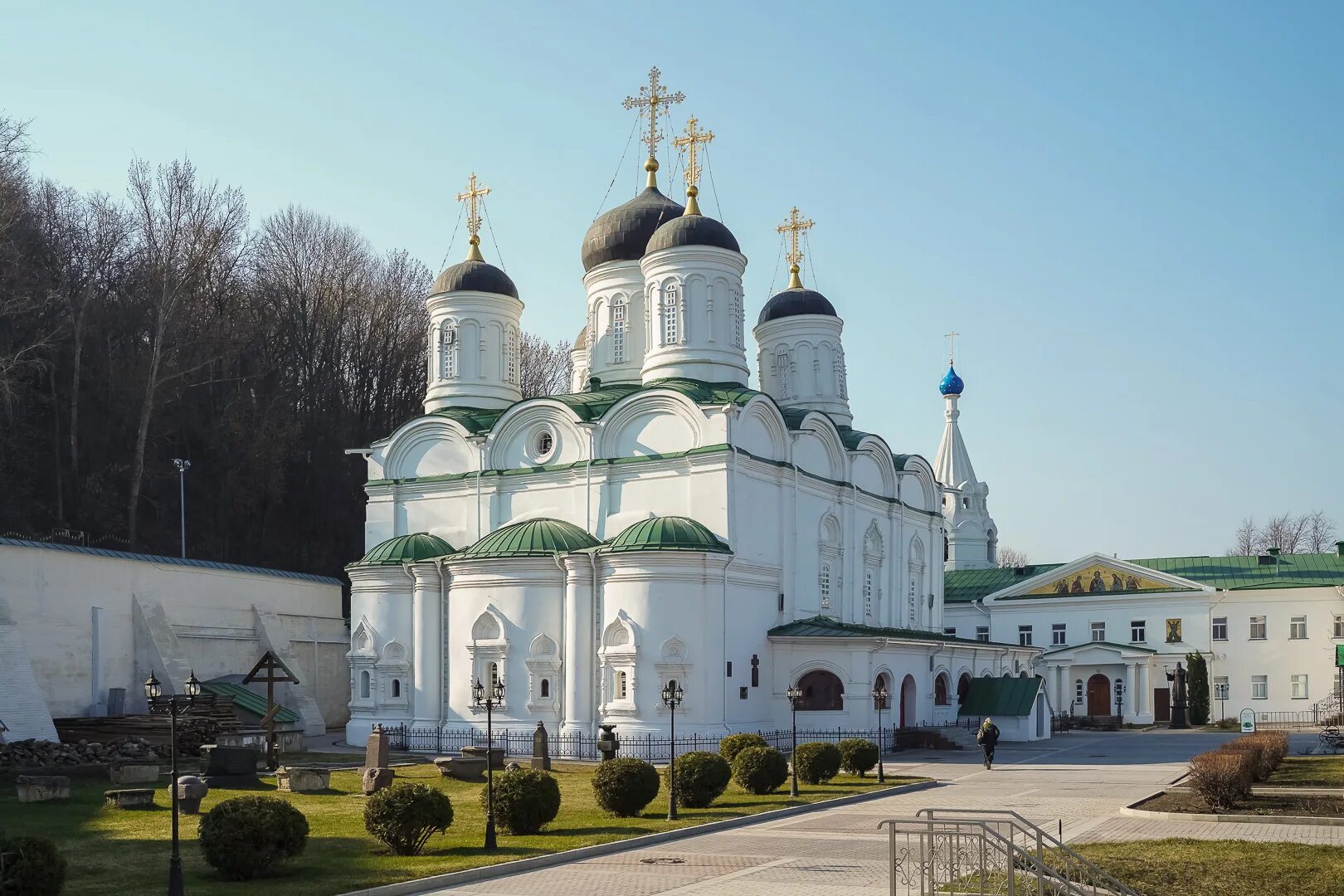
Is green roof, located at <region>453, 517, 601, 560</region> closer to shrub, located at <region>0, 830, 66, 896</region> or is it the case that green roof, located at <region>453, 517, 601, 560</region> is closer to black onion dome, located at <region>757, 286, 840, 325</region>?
black onion dome, located at <region>757, 286, 840, 325</region>

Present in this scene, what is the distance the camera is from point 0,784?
21031 mm

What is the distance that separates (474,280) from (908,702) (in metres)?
16.3

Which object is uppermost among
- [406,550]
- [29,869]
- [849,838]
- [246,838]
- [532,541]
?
[532,541]

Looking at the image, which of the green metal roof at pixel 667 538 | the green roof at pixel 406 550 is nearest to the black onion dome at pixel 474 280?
the green roof at pixel 406 550

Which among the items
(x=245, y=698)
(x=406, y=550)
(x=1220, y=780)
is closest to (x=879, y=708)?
(x=1220, y=780)

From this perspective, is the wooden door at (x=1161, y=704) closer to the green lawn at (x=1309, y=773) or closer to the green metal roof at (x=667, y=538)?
the green lawn at (x=1309, y=773)

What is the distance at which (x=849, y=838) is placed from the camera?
16.1 m

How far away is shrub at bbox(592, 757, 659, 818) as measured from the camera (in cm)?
1769

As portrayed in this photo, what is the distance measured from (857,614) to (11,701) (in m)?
20.4

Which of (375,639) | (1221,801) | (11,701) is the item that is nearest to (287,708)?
(375,639)

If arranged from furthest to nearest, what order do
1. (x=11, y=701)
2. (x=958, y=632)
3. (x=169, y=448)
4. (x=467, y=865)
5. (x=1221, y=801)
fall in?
1. (x=958, y=632)
2. (x=169, y=448)
3. (x=11, y=701)
4. (x=1221, y=801)
5. (x=467, y=865)

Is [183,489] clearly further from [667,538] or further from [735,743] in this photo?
[735,743]

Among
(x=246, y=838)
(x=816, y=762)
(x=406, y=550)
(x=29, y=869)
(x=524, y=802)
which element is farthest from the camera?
(x=406, y=550)

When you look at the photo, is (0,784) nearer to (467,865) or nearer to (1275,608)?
(467,865)
